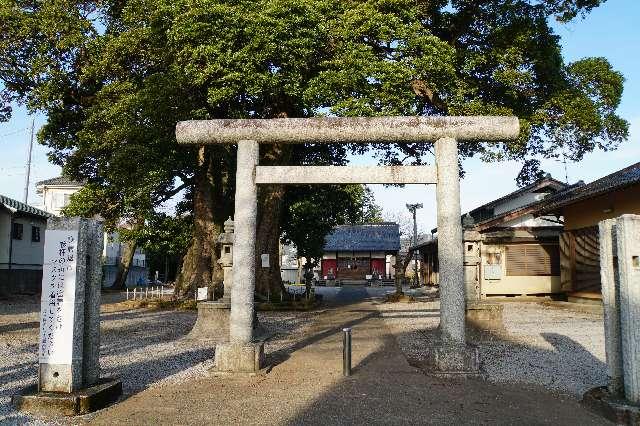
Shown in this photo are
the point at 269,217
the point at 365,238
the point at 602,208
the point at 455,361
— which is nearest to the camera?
the point at 455,361

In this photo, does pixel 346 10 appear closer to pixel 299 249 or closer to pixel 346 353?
pixel 346 353

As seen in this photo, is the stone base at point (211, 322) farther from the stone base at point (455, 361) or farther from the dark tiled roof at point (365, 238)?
the dark tiled roof at point (365, 238)

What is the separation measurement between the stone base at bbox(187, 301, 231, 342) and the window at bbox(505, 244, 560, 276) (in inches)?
692

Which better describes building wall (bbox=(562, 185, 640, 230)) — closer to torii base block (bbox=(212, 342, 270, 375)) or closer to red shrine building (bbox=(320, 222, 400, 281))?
torii base block (bbox=(212, 342, 270, 375))

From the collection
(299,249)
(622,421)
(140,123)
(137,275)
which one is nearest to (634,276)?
(622,421)

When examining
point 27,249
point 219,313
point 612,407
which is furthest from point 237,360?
point 27,249

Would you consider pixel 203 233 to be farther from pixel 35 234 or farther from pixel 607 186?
pixel 607 186

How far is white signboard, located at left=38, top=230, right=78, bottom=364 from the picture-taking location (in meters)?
6.39

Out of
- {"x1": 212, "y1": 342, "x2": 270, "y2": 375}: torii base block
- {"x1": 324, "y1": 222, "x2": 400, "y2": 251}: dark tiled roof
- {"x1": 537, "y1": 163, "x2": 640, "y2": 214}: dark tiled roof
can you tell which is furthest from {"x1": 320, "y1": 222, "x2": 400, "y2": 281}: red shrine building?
{"x1": 212, "y1": 342, "x2": 270, "y2": 375}: torii base block

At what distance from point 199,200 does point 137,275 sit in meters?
34.8

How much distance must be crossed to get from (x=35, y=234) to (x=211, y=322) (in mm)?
22337

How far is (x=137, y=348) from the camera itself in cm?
1108

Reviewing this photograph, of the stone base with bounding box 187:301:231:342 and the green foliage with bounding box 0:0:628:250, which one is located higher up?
the green foliage with bounding box 0:0:628:250

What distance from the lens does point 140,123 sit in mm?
17469
